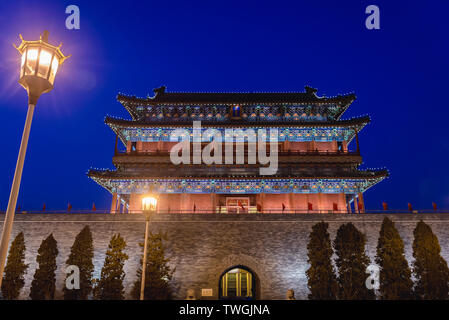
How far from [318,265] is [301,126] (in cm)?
1362

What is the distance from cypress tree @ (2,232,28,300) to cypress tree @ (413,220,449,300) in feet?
71.3

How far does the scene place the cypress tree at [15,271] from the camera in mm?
18156

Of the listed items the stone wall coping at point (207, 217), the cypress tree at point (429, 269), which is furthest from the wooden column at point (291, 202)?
the cypress tree at point (429, 269)

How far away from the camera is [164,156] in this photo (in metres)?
27.7

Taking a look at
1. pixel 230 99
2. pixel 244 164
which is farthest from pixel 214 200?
pixel 230 99

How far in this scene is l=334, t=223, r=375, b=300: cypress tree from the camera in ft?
56.2

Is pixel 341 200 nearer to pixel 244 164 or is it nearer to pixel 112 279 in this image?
pixel 244 164

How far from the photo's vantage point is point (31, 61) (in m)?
5.67

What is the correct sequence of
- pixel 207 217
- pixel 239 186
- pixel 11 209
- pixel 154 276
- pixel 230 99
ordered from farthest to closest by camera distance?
pixel 230 99, pixel 239 186, pixel 207 217, pixel 154 276, pixel 11 209

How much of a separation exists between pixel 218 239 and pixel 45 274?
10.0 metres

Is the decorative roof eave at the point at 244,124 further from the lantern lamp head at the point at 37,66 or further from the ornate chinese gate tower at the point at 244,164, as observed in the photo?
the lantern lamp head at the point at 37,66

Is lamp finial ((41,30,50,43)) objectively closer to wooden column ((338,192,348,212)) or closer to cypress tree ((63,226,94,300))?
cypress tree ((63,226,94,300))
